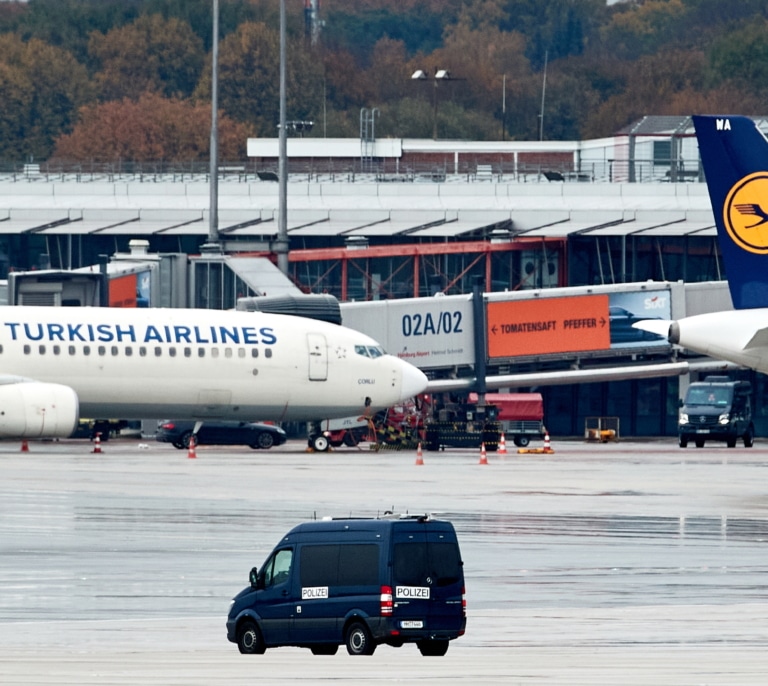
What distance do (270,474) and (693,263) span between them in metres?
33.2

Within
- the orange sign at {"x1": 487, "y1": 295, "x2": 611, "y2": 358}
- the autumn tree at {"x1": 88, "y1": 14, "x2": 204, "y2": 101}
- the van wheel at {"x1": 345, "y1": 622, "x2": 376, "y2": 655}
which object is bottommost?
the van wheel at {"x1": 345, "y1": 622, "x2": 376, "y2": 655}

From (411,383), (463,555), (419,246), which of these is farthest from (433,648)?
(419,246)

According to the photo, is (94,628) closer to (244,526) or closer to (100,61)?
(244,526)

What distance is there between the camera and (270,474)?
4388 cm

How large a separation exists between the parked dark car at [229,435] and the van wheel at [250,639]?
38.8m

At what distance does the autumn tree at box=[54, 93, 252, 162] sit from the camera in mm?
155250

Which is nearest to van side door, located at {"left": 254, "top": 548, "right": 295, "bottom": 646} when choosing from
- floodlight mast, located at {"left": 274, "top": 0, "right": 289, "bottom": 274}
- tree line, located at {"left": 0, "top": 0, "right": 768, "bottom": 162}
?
floodlight mast, located at {"left": 274, "top": 0, "right": 289, "bottom": 274}

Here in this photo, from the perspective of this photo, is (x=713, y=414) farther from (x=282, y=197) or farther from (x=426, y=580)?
(x=426, y=580)

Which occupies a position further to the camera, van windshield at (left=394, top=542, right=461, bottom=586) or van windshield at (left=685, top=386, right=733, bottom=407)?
van windshield at (left=685, top=386, right=733, bottom=407)

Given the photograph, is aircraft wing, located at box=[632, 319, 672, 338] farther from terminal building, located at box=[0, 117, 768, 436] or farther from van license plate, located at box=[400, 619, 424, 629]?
terminal building, located at box=[0, 117, 768, 436]

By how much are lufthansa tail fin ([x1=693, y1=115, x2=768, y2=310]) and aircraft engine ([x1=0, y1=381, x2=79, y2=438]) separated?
20939 mm

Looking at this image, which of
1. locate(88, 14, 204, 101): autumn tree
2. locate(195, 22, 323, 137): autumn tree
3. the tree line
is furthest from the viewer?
locate(88, 14, 204, 101): autumn tree

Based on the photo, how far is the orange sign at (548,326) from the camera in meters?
62.1

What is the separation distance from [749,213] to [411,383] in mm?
21482
